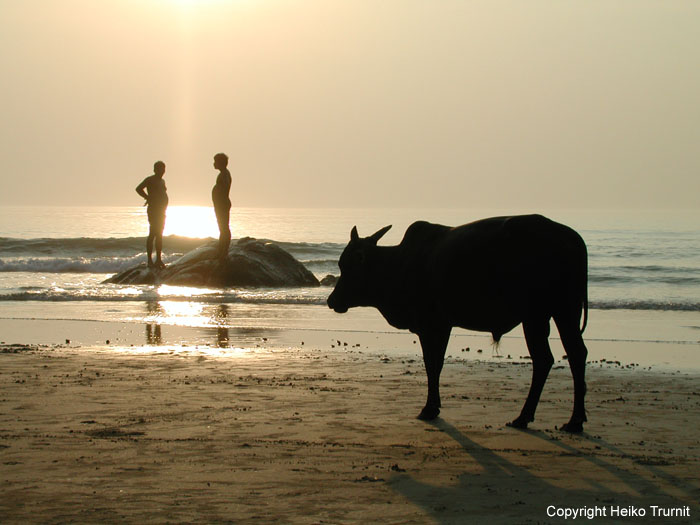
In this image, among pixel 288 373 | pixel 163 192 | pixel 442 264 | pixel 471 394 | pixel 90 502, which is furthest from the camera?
pixel 163 192

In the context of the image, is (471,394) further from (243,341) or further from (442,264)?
(243,341)

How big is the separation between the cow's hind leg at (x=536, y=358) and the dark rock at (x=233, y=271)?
17.0 meters

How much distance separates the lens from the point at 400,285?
9180 mm

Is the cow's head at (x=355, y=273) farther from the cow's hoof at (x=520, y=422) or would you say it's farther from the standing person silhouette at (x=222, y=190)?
the standing person silhouette at (x=222, y=190)

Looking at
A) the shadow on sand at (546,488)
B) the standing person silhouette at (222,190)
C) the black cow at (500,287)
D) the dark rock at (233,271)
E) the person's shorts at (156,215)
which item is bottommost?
the shadow on sand at (546,488)

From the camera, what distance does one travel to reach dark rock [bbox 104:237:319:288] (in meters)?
24.9

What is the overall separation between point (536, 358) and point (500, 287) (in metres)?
0.72

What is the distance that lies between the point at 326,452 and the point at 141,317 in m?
11.9

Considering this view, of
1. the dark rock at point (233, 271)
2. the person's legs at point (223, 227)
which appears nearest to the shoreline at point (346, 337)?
the person's legs at point (223, 227)

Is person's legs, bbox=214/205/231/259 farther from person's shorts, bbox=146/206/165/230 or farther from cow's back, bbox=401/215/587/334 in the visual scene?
cow's back, bbox=401/215/587/334

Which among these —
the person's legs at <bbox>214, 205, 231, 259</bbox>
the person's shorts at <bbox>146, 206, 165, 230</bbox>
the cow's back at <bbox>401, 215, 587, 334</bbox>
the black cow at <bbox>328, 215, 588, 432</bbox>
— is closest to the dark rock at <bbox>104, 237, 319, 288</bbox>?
the person's legs at <bbox>214, 205, 231, 259</bbox>

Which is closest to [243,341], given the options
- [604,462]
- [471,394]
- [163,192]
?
[471,394]

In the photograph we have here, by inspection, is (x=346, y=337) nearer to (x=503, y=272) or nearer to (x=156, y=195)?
(x=503, y=272)

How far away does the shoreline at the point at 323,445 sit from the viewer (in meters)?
5.84
